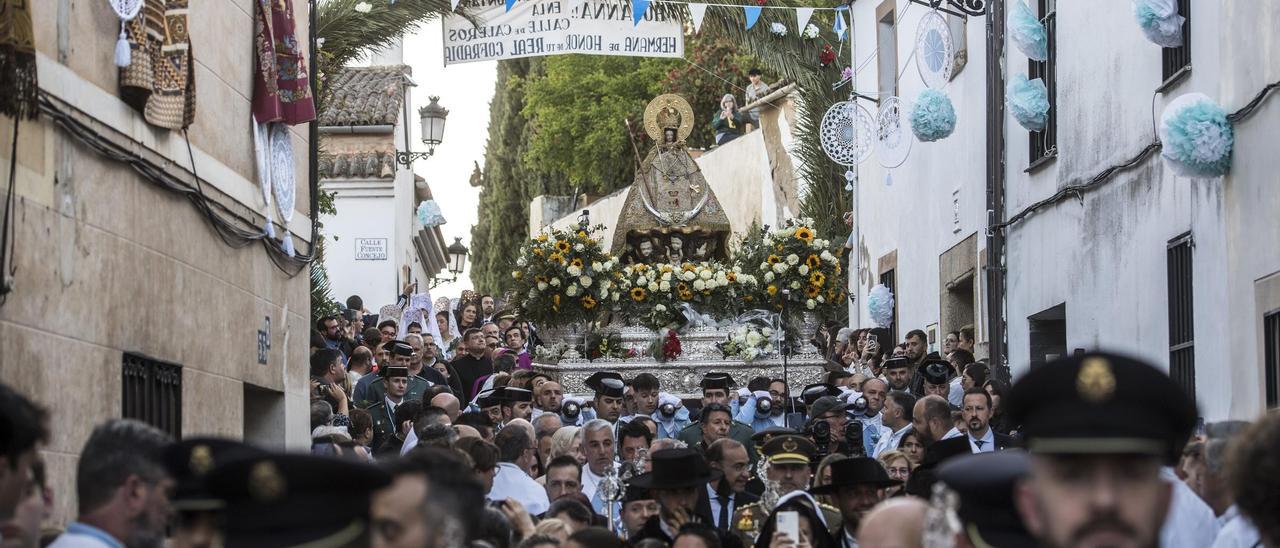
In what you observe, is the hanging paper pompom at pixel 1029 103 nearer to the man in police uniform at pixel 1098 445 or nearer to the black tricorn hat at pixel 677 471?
the black tricorn hat at pixel 677 471

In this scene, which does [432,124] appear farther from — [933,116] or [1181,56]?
[1181,56]

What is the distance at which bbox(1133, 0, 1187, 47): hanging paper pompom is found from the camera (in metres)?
12.9

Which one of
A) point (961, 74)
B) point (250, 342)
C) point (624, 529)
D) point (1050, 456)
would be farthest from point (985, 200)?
point (1050, 456)

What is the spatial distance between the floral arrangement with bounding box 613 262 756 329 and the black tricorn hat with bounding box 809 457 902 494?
10576 millimetres

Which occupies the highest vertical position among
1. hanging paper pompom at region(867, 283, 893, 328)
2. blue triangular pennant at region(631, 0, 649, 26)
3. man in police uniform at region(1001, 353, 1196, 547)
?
blue triangular pennant at region(631, 0, 649, 26)

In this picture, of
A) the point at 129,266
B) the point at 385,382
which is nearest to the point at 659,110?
the point at 385,382

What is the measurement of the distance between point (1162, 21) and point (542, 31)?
8.38 m

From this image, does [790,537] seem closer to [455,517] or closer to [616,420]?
[455,517]

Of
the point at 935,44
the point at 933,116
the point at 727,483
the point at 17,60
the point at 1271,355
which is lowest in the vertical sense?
the point at 727,483

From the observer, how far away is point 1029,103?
1650cm

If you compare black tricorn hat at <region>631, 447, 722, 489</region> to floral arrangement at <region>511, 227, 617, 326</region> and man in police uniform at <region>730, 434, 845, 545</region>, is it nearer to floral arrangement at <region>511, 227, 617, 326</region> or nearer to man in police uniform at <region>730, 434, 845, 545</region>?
man in police uniform at <region>730, 434, 845, 545</region>

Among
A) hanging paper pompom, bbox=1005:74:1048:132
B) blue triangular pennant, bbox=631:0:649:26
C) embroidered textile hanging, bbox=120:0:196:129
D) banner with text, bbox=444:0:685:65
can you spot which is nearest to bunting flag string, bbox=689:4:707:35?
banner with text, bbox=444:0:685:65

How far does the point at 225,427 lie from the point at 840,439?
3.98 m

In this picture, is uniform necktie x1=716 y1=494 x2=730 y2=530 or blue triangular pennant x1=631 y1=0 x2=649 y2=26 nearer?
uniform necktie x1=716 y1=494 x2=730 y2=530
